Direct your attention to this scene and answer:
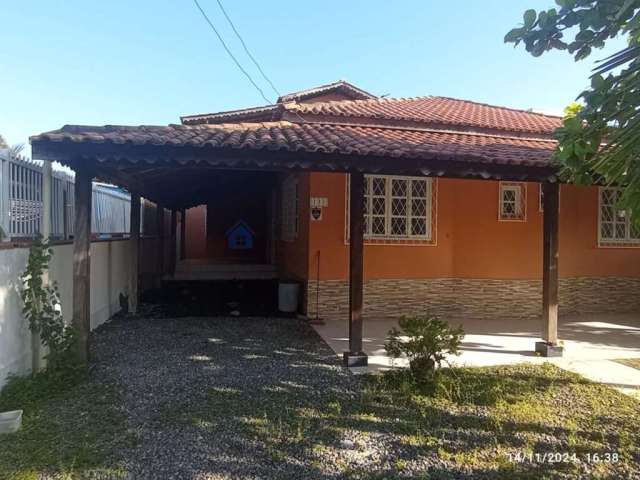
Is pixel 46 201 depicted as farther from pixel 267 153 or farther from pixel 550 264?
pixel 550 264

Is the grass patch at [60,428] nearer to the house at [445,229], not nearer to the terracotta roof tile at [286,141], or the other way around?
the terracotta roof tile at [286,141]

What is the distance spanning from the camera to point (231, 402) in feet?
16.0

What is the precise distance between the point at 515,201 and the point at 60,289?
9.22m

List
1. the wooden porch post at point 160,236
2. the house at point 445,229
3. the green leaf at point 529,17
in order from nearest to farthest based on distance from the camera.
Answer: the green leaf at point 529,17
the house at point 445,229
the wooden porch post at point 160,236

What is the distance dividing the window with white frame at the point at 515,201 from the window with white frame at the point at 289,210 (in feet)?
16.1

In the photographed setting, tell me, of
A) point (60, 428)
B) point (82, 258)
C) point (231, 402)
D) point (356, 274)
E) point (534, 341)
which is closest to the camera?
point (60, 428)

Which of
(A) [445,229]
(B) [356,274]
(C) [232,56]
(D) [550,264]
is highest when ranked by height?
(C) [232,56]

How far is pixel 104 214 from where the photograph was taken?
966cm

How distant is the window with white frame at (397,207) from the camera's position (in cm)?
968

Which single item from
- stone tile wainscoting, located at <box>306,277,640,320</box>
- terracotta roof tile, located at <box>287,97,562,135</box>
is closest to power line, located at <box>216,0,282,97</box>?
terracotta roof tile, located at <box>287,97,562,135</box>

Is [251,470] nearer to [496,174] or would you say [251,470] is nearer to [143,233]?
[496,174]

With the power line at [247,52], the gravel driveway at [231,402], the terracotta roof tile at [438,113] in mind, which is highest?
the power line at [247,52]

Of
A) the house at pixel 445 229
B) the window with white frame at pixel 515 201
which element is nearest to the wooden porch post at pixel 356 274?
the house at pixel 445 229

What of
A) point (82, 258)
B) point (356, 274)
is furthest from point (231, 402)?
point (82, 258)
